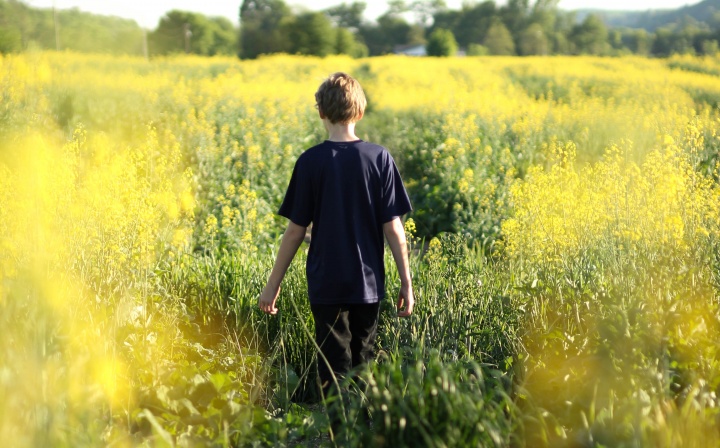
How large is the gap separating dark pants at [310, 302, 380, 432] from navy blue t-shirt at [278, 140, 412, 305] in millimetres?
74

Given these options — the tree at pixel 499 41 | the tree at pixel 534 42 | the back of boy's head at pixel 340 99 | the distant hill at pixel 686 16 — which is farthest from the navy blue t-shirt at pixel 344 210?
the tree at pixel 499 41

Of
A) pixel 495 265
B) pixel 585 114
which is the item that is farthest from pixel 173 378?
pixel 585 114

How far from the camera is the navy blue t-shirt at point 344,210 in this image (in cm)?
304

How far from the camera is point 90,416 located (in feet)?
7.79

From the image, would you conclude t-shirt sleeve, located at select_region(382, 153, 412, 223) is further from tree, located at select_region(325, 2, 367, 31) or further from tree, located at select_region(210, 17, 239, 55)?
tree, located at select_region(325, 2, 367, 31)

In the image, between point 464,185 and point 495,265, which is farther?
point 464,185

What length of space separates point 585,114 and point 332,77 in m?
8.54

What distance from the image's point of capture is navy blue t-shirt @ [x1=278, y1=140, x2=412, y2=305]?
9.96ft

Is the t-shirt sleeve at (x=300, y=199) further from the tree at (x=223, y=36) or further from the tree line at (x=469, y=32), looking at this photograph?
the tree at (x=223, y=36)

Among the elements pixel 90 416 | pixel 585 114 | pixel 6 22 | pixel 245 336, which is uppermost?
pixel 6 22

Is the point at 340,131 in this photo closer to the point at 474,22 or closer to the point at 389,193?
the point at 389,193

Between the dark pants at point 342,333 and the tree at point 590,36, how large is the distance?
108 ft

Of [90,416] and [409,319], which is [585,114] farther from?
[90,416]

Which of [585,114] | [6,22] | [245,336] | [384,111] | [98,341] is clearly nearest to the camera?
[98,341]
